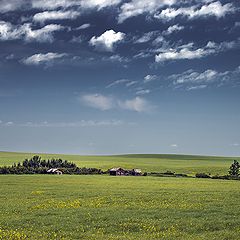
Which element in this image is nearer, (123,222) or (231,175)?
(123,222)

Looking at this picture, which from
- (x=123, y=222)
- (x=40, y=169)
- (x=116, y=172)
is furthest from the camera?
(x=40, y=169)

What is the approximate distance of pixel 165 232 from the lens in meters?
20.5

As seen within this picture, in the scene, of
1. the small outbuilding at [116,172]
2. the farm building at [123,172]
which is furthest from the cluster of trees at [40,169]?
the farm building at [123,172]

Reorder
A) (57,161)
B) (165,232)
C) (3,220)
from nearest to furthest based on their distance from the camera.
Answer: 1. (165,232)
2. (3,220)
3. (57,161)

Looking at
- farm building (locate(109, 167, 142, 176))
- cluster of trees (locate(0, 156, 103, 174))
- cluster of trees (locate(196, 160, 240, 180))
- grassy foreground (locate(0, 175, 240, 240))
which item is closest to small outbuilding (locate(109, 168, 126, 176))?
farm building (locate(109, 167, 142, 176))

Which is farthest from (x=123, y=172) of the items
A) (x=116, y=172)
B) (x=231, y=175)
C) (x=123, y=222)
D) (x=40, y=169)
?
(x=123, y=222)

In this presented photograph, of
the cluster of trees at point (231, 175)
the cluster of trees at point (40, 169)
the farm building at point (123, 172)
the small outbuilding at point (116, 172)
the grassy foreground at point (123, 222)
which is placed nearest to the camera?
the grassy foreground at point (123, 222)

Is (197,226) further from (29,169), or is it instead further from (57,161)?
(57,161)

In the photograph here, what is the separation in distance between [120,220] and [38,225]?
4.68 meters

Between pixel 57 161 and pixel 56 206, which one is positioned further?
pixel 57 161

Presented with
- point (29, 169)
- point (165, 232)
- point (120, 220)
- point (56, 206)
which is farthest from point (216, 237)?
point (29, 169)

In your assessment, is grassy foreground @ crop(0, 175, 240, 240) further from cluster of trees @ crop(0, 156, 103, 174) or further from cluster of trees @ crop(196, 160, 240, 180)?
cluster of trees @ crop(0, 156, 103, 174)

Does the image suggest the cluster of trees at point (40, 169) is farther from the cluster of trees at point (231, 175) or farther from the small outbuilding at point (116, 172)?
the cluster of trees at point (231, 175)

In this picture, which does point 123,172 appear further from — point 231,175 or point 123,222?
point 123,222
